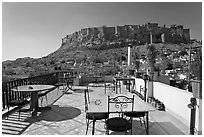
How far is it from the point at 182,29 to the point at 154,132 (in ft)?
208

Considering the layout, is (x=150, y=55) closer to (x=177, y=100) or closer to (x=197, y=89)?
(x=177, y=100)

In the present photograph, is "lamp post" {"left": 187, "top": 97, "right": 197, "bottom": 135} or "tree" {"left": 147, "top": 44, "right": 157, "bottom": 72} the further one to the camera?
"tree" {"left": 147, "top": 44, "right": 157, "bottom": 72}

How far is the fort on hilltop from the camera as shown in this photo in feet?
182

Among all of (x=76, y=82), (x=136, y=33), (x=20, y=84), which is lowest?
(x=76, y=82)

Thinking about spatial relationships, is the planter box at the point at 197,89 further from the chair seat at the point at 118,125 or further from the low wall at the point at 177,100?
the chair seat at the point at 118,125

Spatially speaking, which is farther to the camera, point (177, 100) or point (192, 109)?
point (177, 100)

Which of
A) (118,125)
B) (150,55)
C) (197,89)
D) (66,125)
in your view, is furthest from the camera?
(150,55)

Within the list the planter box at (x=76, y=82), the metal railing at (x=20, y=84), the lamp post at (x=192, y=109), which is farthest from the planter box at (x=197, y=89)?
the planter box at (x=76, y=82)

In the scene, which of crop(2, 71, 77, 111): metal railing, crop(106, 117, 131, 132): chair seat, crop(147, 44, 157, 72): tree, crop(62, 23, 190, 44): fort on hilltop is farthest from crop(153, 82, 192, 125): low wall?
crop(62, 23, 190, 44): fort on hilltop

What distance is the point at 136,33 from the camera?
2239 inches

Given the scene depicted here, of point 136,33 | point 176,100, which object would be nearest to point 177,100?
point 176,100

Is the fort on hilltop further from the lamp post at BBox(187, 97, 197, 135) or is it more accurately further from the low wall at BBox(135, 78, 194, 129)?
the lamp post at BBox(187, 97, 197, 135)

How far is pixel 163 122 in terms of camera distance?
120 inches

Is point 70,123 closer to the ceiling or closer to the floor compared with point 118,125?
closer to the floor
